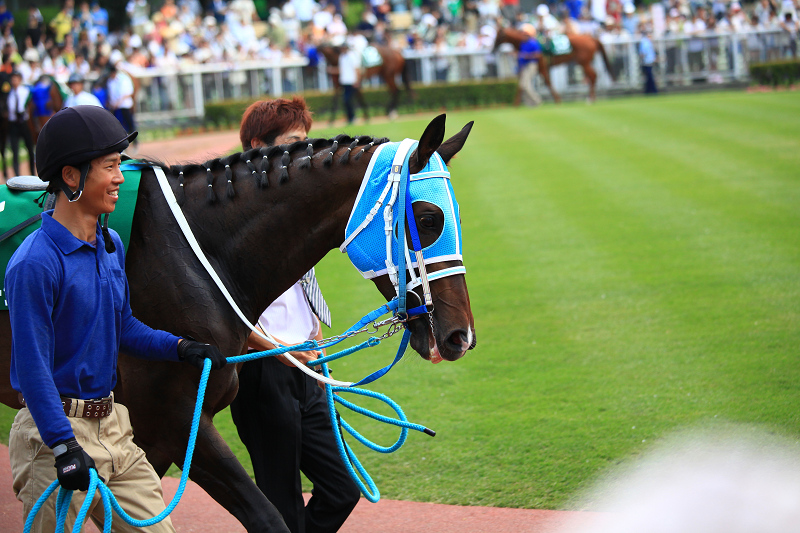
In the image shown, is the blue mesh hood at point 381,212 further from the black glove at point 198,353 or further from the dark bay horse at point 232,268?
the black glove at point 198,353

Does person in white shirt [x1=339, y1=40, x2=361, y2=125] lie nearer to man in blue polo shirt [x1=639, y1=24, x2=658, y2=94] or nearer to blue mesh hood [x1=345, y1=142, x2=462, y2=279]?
man in blue polo shirt [x1=639, y1=24, x2=658, y2=94]

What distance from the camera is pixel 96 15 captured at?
952 inches

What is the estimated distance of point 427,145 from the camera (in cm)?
265

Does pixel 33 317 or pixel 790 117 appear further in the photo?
pixel 790 117

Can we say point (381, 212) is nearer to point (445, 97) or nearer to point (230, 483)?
point (230, 483)

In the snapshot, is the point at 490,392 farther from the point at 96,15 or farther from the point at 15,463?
the point at 96,15

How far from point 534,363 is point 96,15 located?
22410 millimetres

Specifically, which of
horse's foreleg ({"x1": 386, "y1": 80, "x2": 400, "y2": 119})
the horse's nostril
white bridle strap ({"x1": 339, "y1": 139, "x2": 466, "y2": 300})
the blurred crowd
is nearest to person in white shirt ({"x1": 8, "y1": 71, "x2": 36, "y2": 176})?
the blurred crowd

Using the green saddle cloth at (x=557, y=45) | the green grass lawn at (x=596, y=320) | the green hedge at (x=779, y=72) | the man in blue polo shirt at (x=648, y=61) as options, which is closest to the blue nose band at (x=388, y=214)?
the green grass lawn at (x=596, y=320)

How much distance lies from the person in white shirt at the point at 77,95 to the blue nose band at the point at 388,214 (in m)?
11.3

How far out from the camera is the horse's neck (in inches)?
110

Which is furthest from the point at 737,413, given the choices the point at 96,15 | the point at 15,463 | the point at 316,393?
the point at 96,15

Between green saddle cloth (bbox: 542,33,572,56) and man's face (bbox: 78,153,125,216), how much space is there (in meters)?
20.8

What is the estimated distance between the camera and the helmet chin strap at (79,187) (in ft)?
7.34
